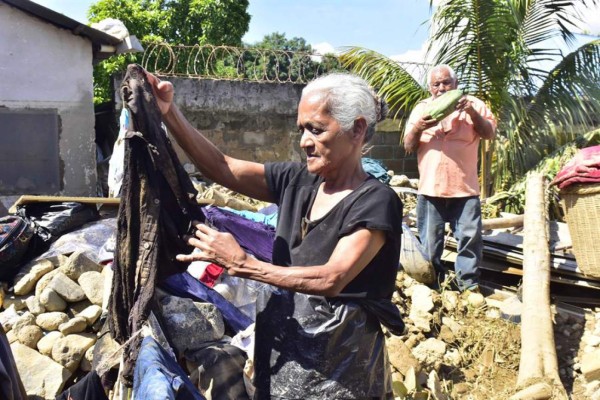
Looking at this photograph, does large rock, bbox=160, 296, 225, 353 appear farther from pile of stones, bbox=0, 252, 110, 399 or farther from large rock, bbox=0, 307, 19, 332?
large rock, bbox=0, 307, 19, 332

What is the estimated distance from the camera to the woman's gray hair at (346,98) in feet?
6.88

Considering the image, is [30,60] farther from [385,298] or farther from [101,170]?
[385,298]

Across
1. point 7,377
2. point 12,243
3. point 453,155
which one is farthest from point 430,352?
point 12,243

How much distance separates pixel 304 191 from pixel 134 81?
2.29ft

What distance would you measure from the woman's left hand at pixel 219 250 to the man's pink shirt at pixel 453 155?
354 cm

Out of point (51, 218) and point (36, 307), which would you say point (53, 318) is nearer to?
point (36, 307)

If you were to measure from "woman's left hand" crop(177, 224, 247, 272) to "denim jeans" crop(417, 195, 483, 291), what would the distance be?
3.66m

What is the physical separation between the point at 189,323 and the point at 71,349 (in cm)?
136

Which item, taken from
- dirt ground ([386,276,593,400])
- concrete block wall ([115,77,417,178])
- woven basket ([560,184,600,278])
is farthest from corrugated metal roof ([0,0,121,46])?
woven basket ([560,184,600,278])

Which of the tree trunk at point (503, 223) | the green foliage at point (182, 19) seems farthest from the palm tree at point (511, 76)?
the green foliage at point (182, 19)

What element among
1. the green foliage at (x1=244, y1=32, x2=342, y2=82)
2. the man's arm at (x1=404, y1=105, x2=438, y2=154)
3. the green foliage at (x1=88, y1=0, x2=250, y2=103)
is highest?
the green foliage at (x1=88, y1=0, x2=250, y2=103)

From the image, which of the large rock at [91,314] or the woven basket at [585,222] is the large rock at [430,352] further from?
the large rock at [91,314]

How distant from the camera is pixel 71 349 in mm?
4137

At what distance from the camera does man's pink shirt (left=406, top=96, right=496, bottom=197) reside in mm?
5297
